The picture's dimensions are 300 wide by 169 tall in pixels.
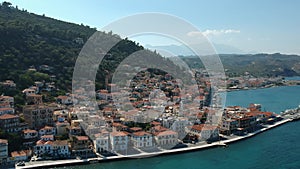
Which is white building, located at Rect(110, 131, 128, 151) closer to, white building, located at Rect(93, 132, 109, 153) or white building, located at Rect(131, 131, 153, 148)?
white building, located at Rect(93, 132, 109, 153)

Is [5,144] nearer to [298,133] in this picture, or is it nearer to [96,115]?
[96,115]

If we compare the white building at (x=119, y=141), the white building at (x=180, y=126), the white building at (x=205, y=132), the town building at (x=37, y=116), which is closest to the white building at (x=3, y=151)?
the town building at (x=37, y=116)

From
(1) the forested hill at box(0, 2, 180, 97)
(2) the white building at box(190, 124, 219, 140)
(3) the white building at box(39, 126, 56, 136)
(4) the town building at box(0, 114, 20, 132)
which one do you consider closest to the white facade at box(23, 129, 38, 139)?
(3) the white building at box(39, 126, 56, 136)

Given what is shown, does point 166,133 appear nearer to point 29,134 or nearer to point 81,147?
point 81,147

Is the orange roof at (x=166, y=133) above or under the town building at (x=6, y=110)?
under

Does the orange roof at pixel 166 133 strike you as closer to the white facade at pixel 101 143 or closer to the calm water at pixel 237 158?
the calm water at pixel 237 158

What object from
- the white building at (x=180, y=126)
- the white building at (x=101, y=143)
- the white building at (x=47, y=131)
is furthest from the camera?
the white building at (x=180, y=126)
